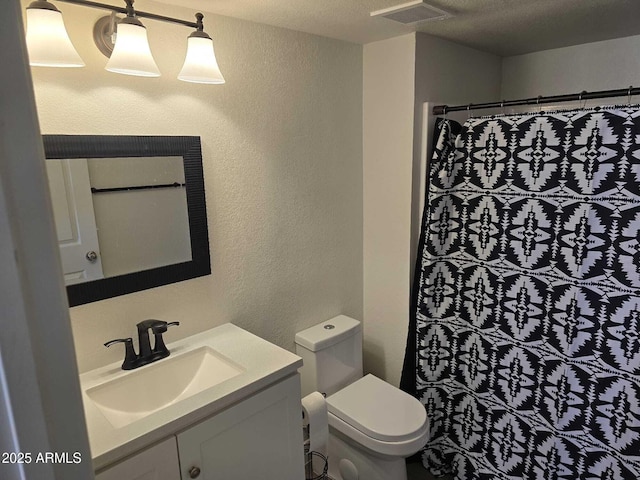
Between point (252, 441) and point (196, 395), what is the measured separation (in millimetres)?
280

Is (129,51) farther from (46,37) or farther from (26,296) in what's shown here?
(26,296)

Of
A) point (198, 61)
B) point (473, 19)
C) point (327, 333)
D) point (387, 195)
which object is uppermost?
point (473, 19)

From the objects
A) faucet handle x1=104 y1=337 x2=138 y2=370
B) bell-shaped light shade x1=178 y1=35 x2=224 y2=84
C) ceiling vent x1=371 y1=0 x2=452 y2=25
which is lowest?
faucet handle x1=104 y1=337 x2=138 y2=370

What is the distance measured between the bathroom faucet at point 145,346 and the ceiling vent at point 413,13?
153 centimetres

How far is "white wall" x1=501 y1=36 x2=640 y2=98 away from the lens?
2309mm

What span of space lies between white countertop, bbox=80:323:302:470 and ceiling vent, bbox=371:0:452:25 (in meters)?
1.43

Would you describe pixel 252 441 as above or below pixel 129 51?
below

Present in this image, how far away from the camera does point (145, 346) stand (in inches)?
62.2

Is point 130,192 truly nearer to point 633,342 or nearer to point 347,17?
point 347,17

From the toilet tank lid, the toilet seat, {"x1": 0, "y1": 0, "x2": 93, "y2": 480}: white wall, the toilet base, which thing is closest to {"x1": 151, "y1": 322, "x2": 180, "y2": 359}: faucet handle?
the toilet tank lid

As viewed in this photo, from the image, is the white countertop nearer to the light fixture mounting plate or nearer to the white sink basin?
the white sink basin

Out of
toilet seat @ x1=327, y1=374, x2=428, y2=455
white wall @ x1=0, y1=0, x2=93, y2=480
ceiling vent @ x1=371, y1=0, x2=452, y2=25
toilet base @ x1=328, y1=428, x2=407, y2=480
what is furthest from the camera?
toilet base @ x1=328, y1=428, x2=407, y2=480

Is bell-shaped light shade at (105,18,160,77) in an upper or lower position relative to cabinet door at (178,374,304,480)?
upper

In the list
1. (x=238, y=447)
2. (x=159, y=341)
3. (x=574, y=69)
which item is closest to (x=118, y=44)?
(x=159, y=341)
